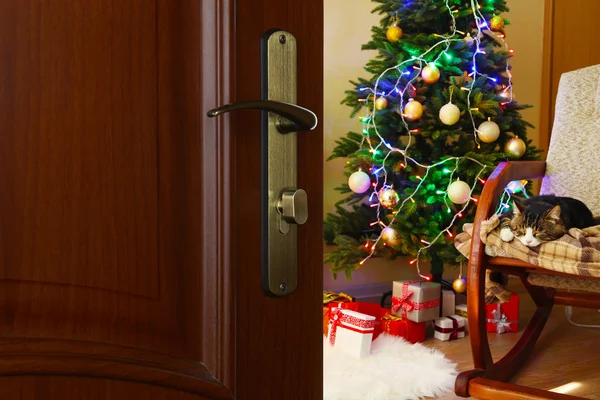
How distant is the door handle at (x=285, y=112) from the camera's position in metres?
0.45

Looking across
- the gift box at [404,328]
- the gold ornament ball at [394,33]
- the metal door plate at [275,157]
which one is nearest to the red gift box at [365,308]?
the gift box at [404,328]

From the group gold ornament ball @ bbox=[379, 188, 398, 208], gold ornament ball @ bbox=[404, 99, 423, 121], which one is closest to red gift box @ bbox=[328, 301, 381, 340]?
gold ornament ball @ bbox=[379, 188, 398, 208]

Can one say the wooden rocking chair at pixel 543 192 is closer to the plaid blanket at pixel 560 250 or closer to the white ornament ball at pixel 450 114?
the plaid blanket at pixel 560 250

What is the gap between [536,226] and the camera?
5.62ft

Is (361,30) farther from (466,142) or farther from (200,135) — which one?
(200,135)

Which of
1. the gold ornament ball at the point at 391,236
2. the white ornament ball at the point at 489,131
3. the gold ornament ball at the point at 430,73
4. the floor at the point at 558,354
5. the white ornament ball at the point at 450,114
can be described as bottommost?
the floor at the point at 558,354

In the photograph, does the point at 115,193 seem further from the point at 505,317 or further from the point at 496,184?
the point at 505,317

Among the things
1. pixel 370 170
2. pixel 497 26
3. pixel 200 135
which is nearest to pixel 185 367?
pixel 200 135

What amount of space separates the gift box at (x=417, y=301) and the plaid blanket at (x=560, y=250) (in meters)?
0.56

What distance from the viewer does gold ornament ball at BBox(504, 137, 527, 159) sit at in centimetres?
238

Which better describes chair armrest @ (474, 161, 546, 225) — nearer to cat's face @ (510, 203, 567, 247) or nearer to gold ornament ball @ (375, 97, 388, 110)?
cat's face @ (510, 203, 567, 247)

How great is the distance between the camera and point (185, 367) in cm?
47

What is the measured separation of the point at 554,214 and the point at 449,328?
26.8 inches

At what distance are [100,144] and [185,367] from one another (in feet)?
0.59
